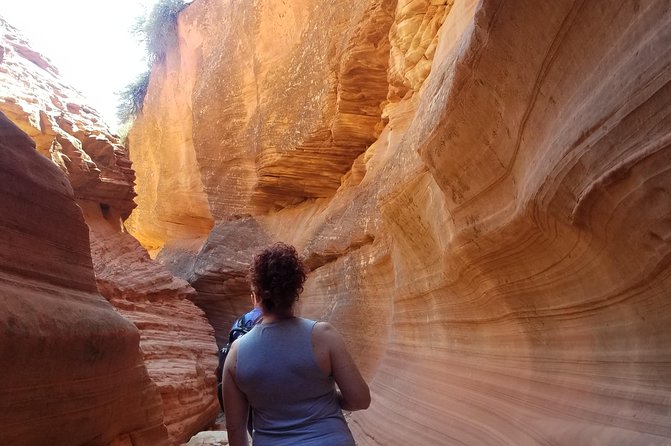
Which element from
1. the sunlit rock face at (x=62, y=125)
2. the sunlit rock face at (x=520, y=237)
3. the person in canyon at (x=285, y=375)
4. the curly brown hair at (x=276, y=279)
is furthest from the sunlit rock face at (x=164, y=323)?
the curly brown hair at (x=276, y=279)

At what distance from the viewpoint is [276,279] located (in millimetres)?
1994

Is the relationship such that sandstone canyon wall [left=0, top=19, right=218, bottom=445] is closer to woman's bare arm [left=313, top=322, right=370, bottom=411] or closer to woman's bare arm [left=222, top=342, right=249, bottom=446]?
woman's bare arm [left=222, top=342, right=249, bottom=446]

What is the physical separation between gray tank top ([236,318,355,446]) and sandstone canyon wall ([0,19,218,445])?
2.89 feet

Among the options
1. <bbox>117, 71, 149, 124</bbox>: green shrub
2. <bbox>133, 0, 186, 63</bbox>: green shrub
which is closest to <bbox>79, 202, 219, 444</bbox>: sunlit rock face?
<bbox>133, 0, 186, 63</bbox>: green shrub

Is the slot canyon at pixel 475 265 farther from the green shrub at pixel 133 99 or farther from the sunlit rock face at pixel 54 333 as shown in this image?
the green shrub at pixel 133 99

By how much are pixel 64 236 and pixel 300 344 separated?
156 cm

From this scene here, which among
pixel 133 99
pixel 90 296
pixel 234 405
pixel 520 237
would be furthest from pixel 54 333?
pixel 133 99

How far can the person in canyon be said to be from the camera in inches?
74.2

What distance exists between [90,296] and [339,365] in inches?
63.2

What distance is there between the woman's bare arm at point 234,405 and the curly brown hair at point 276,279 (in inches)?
8.7

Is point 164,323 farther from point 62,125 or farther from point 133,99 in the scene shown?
point 133,99

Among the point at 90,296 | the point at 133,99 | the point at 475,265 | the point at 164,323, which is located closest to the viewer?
the point at 90,296

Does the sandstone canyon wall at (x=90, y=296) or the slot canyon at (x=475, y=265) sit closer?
the slot canyon at (x=475, y=265)

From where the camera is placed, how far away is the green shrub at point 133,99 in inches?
719
